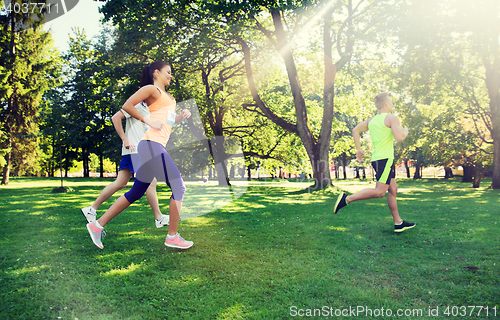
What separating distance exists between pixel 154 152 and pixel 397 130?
3.65m

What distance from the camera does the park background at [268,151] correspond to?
292 centimetres

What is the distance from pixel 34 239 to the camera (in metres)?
4.70

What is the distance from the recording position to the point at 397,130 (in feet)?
15.9

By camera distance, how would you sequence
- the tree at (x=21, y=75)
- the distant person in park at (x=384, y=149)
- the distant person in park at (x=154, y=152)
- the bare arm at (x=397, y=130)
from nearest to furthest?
A: the distant person in park at (x=154, y=152) < the bare arm at (x=397, y=130) < the distant person in park at (x=384, y=149) < the tree at (x=21, y=75)

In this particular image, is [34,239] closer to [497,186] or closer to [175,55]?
[175,55]

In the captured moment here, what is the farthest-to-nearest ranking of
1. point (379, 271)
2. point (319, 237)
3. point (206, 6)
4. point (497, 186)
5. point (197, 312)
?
point (497, 186) → point (206, 6) → point (319, 237) → point (379, 271) → point (197, 312)

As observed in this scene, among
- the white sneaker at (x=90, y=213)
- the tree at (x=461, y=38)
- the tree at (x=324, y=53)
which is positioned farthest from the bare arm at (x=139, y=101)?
the tree at (x=461, y=38)

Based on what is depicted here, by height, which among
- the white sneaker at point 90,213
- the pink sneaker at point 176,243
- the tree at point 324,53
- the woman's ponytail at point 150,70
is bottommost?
the pink sneaker at point 176,243

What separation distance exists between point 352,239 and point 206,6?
1201 centimetres

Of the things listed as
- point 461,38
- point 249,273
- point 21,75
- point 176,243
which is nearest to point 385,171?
point 249,273

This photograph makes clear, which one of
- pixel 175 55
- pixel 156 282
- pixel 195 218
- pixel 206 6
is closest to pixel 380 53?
pixel 206 6

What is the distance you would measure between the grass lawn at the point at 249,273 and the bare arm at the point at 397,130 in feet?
5.26

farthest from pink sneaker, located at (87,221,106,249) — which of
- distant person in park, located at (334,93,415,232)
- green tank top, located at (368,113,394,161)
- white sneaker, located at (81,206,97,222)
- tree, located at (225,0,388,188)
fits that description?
tree, located at (225,0,388,188)

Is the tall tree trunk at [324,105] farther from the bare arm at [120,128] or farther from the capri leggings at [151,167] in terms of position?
the capri leggings at [151,167]
